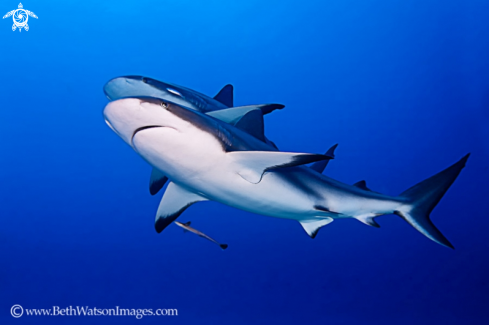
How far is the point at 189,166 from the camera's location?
6.74ft

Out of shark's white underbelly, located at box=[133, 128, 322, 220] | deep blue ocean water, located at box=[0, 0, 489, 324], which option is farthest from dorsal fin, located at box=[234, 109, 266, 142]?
deep blue ocean water, located at box=[0, 0, 489, 324]

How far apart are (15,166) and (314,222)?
14.9 meters

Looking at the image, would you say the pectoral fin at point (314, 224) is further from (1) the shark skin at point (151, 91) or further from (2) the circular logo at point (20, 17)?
(2) the circular logo at point (20, 17)

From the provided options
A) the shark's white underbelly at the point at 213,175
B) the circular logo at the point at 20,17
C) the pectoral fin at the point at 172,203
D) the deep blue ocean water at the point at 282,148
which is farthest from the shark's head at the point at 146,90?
the circular logo at the point at 20,17

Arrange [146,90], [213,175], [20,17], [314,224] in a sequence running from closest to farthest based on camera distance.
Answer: [213,175]
[314,224]
[146,90]
[20,17]

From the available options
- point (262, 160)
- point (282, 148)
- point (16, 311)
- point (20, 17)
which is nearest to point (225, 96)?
point (262, 160)

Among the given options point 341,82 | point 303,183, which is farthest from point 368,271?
point 303,183

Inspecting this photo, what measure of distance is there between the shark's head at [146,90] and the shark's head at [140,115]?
→ 175cm

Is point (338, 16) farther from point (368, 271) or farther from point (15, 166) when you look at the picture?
point (15, 166)

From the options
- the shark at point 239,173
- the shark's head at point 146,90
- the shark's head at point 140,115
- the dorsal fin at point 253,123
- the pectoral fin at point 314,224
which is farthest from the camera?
the shark's head at point 146,90

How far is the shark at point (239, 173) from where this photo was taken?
177 cm

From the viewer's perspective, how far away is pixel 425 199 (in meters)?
3.04

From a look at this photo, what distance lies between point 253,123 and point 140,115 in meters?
1.19

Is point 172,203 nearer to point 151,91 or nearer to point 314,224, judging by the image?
point 151,91
